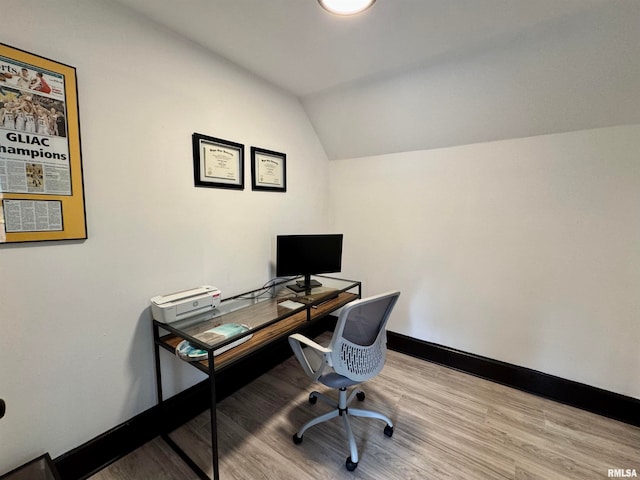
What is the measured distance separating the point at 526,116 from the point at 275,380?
2.69 meters

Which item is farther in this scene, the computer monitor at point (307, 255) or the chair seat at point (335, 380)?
the computer monitor at point (307, 255)

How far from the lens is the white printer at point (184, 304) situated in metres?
1.46

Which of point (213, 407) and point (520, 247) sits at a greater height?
point (520, 247)

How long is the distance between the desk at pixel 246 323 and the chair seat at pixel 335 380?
33 centimetres

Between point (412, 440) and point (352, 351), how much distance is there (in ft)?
2.41

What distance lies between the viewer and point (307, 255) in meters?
2.26

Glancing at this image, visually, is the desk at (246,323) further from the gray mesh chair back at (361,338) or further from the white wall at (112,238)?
the gray mesh chair back at (361,338)

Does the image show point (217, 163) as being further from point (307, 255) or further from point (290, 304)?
point (290, 304)

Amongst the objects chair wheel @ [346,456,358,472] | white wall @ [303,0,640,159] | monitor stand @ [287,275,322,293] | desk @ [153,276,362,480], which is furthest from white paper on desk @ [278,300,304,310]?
white wall @ [303,0,640,159]

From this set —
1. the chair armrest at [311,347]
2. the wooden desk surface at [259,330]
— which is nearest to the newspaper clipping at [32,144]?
the wooden desk surface at [259,330]

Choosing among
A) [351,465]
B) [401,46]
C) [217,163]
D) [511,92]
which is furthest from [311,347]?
[511,92]

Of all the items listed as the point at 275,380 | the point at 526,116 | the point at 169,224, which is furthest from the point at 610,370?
the point at 169,224

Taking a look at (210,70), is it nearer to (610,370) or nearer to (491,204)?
(491,204)

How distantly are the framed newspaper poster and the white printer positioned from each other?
499 mm
